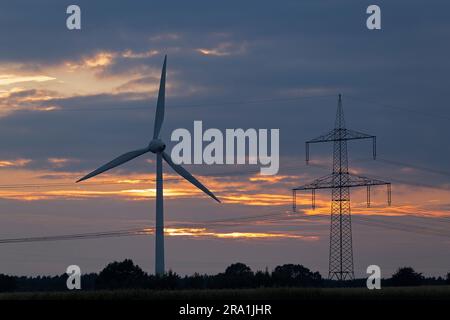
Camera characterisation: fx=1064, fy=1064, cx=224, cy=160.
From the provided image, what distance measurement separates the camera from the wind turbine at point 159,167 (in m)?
154

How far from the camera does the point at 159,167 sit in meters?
158

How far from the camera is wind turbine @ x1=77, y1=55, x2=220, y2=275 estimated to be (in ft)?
505

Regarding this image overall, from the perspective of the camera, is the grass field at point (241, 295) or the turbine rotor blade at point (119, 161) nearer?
the grass field at point (241, 295)

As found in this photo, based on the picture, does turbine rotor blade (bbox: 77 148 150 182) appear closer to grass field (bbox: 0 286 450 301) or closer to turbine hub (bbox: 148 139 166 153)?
turbine hub (bbox: 148 139 166 153)

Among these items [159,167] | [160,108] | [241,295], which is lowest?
[241,295]

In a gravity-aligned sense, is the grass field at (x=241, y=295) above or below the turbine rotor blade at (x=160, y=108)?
below

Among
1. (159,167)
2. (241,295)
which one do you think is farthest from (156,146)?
(241,295)

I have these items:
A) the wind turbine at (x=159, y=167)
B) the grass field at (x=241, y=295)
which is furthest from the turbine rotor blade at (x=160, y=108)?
the grass field at (x=241, y=295)

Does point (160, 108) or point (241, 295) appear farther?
point (160, 108)

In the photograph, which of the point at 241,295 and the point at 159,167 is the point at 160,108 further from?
the point at 241,295

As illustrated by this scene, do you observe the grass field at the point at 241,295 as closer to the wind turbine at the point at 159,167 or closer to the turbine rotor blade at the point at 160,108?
the wind turbine at the point at 159,167

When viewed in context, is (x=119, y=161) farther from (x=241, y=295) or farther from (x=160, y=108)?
(x=241, y=295)

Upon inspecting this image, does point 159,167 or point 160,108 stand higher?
point 160,108
